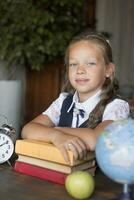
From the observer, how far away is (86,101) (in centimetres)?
154

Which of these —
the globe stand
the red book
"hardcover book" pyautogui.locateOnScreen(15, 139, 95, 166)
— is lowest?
the red book

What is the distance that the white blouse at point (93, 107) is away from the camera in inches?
55.9

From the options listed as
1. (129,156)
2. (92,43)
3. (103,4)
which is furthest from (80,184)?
(103,4)

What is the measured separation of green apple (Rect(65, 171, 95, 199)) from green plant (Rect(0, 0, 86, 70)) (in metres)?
3.07

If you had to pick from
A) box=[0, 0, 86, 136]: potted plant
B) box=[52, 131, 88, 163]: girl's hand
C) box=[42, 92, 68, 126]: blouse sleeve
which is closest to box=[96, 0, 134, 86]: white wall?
box=[0, 0, 86, 136]: potted plant

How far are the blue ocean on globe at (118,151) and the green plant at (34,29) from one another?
315 centimetres

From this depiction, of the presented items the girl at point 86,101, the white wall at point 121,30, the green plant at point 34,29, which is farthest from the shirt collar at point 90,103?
the white wall at point 121,30

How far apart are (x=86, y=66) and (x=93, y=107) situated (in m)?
0.16

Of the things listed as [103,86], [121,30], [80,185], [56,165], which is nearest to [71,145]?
[56,165]

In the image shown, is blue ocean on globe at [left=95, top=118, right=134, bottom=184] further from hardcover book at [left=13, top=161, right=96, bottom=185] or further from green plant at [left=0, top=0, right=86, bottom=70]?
green plant at [left=0, top=0, right=86, bottom=70]

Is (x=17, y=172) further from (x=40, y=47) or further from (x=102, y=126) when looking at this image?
(x=40, y=47)

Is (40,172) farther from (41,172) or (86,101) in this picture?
(86,101)

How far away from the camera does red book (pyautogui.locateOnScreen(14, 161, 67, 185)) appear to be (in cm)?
120

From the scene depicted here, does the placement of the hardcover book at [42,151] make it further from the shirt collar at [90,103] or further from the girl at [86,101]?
the shirt collar at [90,103]
